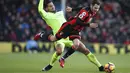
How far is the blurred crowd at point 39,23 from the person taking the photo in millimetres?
31516

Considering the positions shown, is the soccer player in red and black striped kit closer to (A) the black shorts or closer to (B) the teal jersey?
(A) the black shorts

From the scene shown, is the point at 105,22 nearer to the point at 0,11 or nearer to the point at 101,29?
the point at 101,29

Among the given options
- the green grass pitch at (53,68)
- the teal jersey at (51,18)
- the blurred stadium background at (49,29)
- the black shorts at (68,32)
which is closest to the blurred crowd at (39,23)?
the blurred stadium background at (49,29)

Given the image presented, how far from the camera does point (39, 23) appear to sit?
106ft

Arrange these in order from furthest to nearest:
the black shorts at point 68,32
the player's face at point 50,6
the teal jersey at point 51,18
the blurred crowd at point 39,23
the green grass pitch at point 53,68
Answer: the blurred crowd at point 39,23
the teal jersey at point 51,18
the green grass pitch at point 53,68
the player's face at point 50,6
the black shorts at point 68,32

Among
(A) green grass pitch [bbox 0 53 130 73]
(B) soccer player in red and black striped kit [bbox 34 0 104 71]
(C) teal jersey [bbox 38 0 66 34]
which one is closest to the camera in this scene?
(B) soccer player in red and black striped kit [bbox 34 0 104 71]

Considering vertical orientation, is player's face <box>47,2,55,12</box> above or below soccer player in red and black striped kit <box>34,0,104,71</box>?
above

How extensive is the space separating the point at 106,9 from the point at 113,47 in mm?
3651

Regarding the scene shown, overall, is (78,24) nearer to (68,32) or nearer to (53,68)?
(68,32)

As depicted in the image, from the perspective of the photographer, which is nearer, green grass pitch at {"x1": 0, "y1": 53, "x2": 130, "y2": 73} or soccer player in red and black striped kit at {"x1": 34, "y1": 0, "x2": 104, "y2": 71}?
soccer player in red and black striped kit at {"x1": 34, "y1": 0, "x2": 104, "y2": 71}

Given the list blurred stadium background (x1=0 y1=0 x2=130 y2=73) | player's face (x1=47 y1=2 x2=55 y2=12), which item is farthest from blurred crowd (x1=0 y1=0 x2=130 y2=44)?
player's face (x1=47 y1=2 x2=55 y2=12)

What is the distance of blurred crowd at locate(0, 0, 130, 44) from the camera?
103ft

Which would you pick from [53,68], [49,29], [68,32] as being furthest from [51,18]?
[49,29]

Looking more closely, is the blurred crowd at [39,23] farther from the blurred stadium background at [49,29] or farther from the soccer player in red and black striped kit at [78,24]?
the soccer player in red and black striped kit at [78,24]
